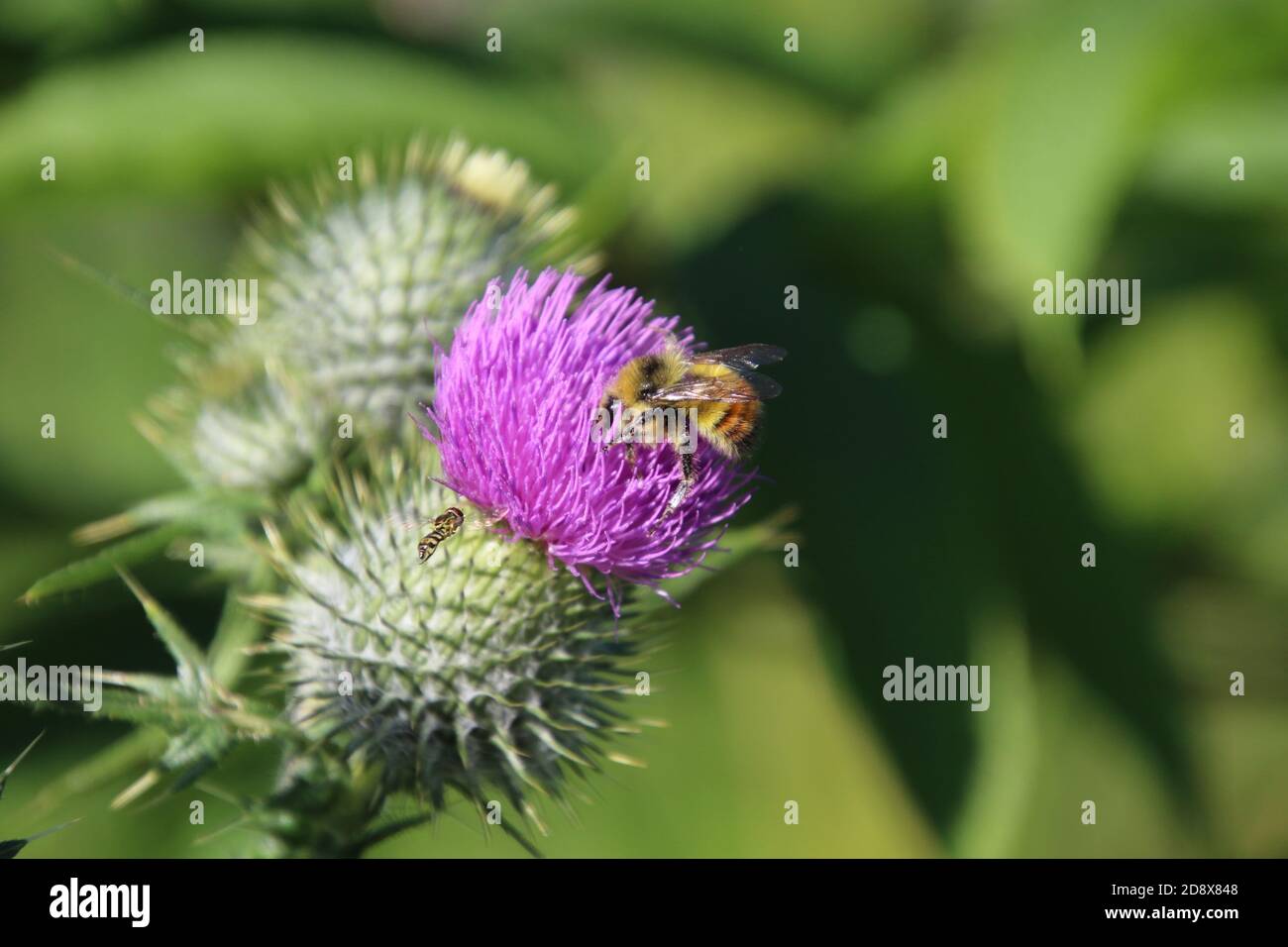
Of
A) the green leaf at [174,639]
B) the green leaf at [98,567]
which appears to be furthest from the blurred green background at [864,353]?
the green leaf at [174,639]

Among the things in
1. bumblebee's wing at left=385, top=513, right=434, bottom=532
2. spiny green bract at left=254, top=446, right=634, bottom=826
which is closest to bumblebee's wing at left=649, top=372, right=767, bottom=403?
spiny green bract at left=254, top=446, right=634, bottom=826

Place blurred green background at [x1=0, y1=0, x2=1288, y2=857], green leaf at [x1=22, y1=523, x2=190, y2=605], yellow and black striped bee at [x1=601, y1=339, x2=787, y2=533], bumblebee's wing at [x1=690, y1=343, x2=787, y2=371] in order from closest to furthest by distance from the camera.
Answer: green leaf at [x1=22, y1=523, x2=190, y2=605] < yellow and black striped bee at [x1=601, y1=339, x2=787, y2=533] < bumblebee's wing at [x1=690, y1=343, x2=787, y2=371] < blurred green background at [x1=0, y1=0, x2=1288, y2=857]

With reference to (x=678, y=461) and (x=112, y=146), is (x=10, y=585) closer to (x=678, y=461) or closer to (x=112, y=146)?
(x=112, y=146)

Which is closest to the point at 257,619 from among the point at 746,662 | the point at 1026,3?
the point at 746,662

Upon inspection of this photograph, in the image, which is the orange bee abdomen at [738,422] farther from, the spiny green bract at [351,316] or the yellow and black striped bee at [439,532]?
the spiny green bract at [351,316]

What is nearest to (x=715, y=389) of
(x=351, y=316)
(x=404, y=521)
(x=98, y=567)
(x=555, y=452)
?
(x=555, y=452)

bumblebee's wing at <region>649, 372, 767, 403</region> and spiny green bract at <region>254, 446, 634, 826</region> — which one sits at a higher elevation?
bumblebee's wing at <region>649, 372, 767, 403</region>

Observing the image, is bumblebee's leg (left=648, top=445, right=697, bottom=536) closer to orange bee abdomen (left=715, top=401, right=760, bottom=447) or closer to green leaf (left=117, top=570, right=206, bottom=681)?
orange bee abdomen (left=715, top=401, right=760, bottom=447)

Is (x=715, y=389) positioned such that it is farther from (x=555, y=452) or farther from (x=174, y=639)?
(x=174, y=639)
